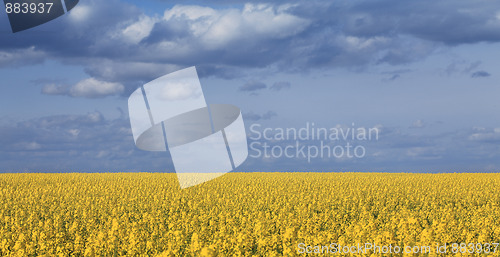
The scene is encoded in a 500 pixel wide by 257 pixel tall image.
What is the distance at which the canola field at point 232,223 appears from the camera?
1280 centimetres

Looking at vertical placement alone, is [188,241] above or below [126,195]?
above

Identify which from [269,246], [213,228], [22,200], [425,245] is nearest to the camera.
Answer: [425,245]

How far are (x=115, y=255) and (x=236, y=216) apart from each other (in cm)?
735

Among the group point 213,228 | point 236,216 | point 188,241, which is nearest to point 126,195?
point 236,216

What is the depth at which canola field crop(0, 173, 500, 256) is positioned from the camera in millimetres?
12805

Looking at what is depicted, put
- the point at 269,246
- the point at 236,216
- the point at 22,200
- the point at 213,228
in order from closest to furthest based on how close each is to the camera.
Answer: the point at 269,246 < the point at 213,228 < the point at 236,216 < the point at 22,200

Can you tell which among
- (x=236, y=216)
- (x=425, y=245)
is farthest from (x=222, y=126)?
(x=425, y=245)

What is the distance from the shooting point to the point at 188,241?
1380 cm

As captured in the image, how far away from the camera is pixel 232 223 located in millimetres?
16438

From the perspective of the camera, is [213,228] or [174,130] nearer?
[213,228]

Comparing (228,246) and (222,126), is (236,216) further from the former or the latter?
(228,246)

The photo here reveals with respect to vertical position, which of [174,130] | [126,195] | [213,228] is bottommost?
[126,195]

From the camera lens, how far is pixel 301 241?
1319cm

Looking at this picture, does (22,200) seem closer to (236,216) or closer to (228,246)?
(236,216)
